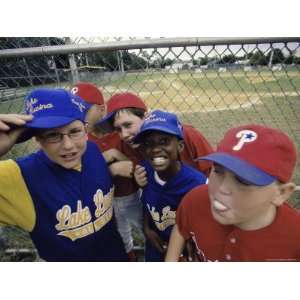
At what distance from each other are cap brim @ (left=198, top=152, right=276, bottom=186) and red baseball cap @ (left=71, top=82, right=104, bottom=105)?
1171 millimetres

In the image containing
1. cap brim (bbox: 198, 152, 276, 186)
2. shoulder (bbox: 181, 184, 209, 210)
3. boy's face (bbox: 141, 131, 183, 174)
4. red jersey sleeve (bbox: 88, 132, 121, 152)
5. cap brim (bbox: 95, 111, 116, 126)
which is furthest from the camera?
red jersey sleeve (bbox: 88, 132, 121, 152)

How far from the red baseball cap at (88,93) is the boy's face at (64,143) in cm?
68

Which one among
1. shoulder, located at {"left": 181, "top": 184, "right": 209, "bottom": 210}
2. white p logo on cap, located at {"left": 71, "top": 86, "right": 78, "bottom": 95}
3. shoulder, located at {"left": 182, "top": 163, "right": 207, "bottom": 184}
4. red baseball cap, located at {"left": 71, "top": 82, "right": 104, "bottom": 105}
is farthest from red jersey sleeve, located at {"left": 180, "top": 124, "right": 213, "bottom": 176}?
white p logo on cap, located at {"left": 71, "top": 86, "right": 78, "bottom": 95}

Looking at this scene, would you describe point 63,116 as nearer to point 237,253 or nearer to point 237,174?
point 237,174

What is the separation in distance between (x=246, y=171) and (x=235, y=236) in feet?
0.76

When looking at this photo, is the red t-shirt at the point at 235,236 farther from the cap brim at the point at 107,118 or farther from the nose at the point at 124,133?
the cap brim at the point at 107,118

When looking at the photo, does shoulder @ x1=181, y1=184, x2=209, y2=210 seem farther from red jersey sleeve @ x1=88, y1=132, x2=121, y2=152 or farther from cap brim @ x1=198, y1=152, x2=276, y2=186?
red jersey sleeve @ x1=88, y1=132, x2=121, y2=152

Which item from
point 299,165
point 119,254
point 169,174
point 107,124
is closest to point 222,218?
point 169,174

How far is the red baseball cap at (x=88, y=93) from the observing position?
179 centimetres

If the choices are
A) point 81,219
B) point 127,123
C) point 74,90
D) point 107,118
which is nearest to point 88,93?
point 74,90

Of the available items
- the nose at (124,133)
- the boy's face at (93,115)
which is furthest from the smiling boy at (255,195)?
the boy's face at (93,115)

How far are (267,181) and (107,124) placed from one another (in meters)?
1.02

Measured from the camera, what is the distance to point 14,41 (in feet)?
4.85

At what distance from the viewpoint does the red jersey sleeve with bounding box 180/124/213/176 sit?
1.44 meters
